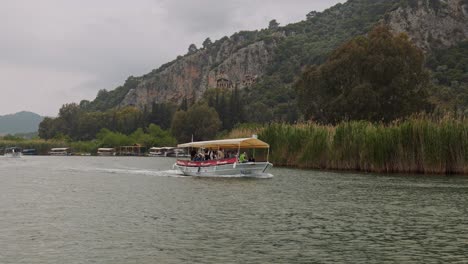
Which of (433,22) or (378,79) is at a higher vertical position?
(433,22)

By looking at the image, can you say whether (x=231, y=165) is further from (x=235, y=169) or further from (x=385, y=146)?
(x=385, y=146)

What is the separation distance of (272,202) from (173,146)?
509 ft

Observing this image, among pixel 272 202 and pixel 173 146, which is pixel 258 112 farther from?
pixel 272 202

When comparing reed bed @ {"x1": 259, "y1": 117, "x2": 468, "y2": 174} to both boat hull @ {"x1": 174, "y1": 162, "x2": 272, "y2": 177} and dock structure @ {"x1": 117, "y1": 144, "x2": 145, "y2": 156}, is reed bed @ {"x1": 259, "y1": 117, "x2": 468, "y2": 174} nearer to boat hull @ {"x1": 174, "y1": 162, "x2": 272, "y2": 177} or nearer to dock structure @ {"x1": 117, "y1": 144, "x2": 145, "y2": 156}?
boat hull @ {"x1": 174, "y1": 162, "x2": 272, "y2": 177}

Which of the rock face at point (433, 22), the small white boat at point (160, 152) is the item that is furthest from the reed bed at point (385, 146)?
the rock face at point (433, 22)

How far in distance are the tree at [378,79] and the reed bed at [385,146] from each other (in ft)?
61.6

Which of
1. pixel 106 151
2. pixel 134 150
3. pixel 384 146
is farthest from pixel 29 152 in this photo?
pixel 384 146

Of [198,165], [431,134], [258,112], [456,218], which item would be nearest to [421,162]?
[431,134]

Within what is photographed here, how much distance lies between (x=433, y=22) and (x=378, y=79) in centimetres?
9988

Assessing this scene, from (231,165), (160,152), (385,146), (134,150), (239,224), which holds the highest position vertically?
(134,150)

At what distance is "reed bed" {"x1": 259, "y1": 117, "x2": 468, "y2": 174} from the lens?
5100 centimetres

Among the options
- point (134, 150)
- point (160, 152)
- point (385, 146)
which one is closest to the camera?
point (385, 146)

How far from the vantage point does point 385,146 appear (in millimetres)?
54688

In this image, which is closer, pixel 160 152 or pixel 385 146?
pixel 385 146
